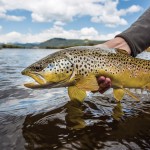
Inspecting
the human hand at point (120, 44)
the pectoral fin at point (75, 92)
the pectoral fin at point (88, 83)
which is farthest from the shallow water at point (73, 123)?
the human hand at point (120, 44)

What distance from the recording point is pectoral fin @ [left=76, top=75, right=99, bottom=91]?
13.8 feet

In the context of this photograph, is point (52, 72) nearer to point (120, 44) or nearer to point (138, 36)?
point (120, 44)

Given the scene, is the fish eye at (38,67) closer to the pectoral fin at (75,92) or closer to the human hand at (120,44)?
the pectoral fin at (75,92)

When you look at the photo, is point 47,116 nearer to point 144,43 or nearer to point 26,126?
point 26,126

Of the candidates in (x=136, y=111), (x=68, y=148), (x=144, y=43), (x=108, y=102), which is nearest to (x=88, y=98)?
(x=108, y=102)

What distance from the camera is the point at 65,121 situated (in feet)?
17.3

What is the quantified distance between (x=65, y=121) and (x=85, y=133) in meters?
0.75

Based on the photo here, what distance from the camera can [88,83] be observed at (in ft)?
13.9

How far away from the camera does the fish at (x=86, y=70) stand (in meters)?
4.19

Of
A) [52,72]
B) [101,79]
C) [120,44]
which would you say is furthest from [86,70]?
[120,44]

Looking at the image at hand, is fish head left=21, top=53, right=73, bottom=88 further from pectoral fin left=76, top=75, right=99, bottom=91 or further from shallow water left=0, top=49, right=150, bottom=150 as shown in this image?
shallow water left=0, top=49, right=150, bottom=150

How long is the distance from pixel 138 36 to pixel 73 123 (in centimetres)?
199

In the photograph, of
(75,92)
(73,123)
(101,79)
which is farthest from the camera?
(73,123)

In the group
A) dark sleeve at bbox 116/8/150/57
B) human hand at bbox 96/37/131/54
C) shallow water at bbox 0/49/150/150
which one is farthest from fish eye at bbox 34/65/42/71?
dark sleeve at bbox 116/8/150/57
